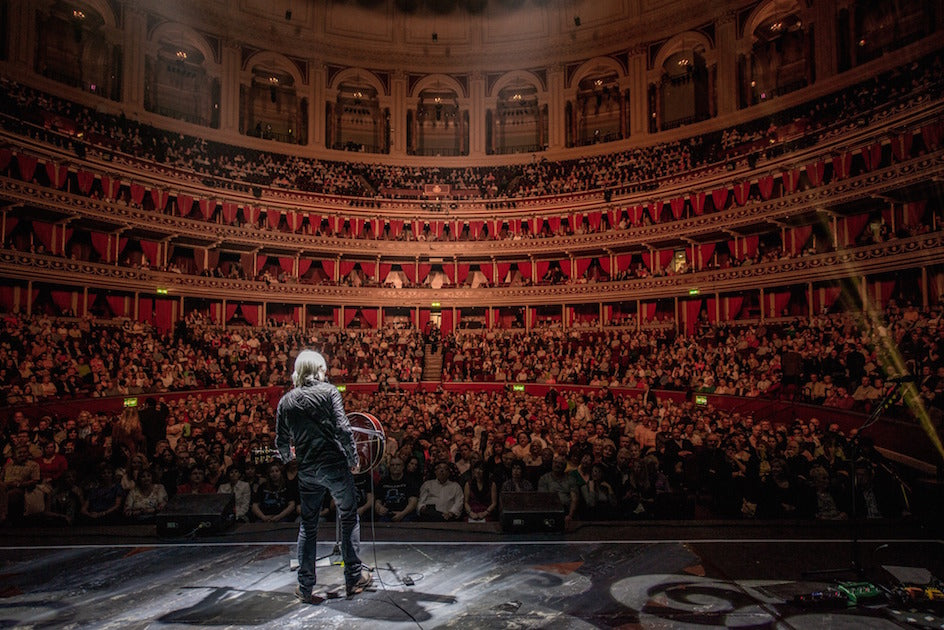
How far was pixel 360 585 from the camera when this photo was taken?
4871 millimetres

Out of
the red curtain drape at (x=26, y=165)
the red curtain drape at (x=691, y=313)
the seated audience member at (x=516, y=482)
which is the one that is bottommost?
the seated audience member at (x=516, y=482)

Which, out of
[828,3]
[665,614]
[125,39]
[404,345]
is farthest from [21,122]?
[828,3]

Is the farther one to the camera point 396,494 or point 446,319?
point 446,319

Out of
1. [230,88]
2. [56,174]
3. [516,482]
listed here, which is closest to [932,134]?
[516,482]

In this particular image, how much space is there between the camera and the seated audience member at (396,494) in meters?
7.23

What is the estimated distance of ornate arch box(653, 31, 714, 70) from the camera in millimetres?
29906

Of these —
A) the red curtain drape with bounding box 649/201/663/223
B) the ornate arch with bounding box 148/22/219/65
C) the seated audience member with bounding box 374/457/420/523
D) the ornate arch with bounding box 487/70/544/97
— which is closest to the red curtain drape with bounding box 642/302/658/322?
the red curtain drape with bounding box 649/201/663/223

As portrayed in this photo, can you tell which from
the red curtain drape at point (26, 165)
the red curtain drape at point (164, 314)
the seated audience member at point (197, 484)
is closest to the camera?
the seated audience member at point (197, 484)

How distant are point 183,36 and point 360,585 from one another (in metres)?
34.6

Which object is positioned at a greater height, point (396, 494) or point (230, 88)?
point (230, 88)

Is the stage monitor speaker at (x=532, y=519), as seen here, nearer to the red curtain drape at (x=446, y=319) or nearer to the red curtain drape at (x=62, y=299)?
the red curtain drape at (x=62, y=299)

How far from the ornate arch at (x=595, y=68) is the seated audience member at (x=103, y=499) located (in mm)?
33140

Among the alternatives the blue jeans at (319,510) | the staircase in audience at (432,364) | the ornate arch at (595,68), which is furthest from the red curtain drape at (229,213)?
the blue jeans at (319,510)

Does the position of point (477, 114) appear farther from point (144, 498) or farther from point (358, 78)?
point (144, 498)
